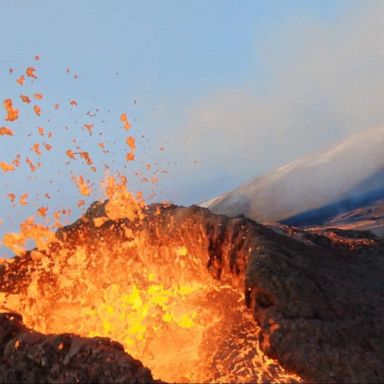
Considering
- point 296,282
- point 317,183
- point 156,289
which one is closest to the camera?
→ point 296,282

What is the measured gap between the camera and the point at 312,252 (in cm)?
665

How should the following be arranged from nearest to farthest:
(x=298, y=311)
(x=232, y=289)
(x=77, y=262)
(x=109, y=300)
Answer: (x=298, y=311), (x=232, y=289), (x=109, y=300), (x=77, y=262)

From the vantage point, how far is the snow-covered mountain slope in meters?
28.7

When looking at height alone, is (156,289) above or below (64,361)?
above

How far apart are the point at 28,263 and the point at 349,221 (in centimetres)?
1978

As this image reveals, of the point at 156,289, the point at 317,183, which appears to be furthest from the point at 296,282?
the point at 317,183

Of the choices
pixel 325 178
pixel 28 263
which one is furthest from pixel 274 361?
pixel 325 178

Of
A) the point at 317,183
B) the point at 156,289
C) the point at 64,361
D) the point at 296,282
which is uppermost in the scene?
the point at 317,183

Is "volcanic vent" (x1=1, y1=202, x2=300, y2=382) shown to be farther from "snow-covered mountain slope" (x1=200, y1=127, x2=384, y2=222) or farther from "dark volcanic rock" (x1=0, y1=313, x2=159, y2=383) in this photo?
"snow-covered mountain slope" (x1=200, y1=127, x2=384, y2=222)

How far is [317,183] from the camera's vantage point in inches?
1208

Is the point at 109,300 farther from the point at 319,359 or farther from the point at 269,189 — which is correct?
the point at 269,189

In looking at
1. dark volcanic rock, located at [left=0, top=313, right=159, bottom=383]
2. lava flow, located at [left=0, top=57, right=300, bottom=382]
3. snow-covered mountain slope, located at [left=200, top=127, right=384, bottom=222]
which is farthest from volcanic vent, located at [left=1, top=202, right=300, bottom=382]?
snow-covered mountain slope, located at [left=200, top=127, right=384, bottom=222]

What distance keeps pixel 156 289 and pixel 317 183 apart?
25.8 meters

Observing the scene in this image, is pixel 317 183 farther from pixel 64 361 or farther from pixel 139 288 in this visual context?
pixel 64 361
